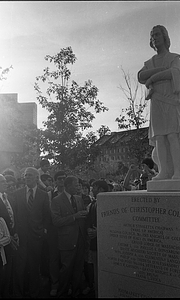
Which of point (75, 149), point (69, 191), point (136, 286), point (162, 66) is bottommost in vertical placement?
point (136, 286)

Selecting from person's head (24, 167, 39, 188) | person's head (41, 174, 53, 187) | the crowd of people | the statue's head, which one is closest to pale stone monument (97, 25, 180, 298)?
the statue's head

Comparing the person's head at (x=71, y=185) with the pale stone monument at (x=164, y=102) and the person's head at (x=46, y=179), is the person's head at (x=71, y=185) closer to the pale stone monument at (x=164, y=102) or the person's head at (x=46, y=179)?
the pale stone monument at (x=164, y=102)

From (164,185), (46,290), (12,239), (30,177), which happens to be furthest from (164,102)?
(46,290)

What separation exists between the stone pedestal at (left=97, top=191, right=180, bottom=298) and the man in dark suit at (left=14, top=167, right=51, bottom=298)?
39.2 inches

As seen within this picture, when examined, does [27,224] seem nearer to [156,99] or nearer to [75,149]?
[156,99]

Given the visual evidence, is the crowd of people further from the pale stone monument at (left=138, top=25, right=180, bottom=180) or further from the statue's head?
the statue's head

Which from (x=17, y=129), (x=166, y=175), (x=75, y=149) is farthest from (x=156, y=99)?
(x=17, y=129)

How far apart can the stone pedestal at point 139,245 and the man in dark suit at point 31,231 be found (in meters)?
1.00

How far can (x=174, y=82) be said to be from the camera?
4.82m

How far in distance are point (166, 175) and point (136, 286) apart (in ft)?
4.88

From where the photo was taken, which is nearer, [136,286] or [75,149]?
[136,286]

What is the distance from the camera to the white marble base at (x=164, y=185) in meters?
4.65

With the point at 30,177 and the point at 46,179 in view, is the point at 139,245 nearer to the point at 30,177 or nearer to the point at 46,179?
the point at 30,177

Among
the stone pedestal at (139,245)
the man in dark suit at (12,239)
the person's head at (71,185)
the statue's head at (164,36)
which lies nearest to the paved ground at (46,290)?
the man in dark suit at (12,239)
